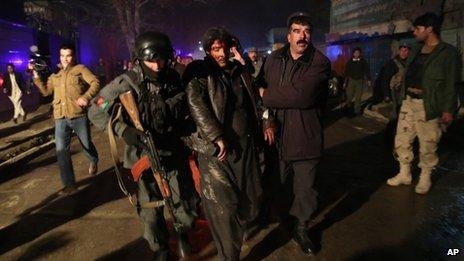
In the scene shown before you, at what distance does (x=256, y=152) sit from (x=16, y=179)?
187 inches

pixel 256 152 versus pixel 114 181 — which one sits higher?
pixel 256 152

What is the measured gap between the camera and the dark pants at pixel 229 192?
287 cm

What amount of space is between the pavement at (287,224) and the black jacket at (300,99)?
0.98 meters

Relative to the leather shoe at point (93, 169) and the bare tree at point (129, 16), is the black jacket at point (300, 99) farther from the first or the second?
the bare tree at point (129, 16)

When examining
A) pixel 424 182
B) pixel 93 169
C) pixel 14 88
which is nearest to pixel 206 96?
pixel 424 182

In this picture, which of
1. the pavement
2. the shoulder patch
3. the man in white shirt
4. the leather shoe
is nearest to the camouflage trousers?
the pavement

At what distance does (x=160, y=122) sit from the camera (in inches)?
115

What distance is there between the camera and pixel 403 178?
4.89m

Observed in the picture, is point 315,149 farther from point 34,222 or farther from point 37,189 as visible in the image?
point 37,189

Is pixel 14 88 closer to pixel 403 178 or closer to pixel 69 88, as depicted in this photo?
pixel 69 88

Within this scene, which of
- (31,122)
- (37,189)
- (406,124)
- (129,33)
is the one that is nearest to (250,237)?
(406,124)

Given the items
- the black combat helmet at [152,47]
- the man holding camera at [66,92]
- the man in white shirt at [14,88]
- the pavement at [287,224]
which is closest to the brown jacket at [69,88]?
the man holding camera at [66,92]

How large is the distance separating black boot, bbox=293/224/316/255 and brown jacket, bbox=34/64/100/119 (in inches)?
122

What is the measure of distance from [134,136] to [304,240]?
6.02ft
